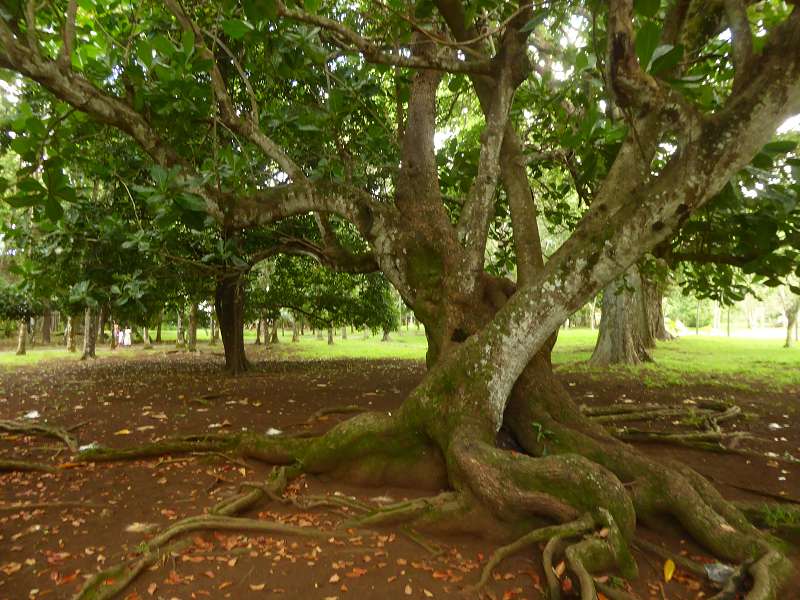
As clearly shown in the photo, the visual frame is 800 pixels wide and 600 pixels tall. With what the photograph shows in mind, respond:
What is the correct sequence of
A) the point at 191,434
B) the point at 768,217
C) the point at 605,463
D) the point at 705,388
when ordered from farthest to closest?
the point at 705,388 < the point at 191,434 < the point at 768,217 < the point at 605,463

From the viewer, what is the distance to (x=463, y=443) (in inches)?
170

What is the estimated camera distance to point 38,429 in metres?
6.62

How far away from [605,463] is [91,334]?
65.0ft

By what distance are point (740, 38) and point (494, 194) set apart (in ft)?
7.57

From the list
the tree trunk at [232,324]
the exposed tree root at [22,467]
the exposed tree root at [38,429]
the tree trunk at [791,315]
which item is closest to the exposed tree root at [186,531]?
the exposed tree root at [22,467]

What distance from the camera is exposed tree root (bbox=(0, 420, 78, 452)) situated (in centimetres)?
632

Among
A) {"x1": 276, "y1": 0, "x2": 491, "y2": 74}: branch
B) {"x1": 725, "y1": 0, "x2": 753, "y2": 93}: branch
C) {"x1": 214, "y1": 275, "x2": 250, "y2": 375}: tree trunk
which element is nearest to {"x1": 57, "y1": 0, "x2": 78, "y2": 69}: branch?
{"x1": 276, "y1": 0, "x2": 491, "y2": 74}: branch

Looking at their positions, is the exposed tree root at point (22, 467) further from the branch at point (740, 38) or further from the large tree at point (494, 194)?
the branch at point (740, 38)

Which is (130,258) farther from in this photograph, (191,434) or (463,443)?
(463,443)

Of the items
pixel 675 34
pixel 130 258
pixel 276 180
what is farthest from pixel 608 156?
pixel 130 258

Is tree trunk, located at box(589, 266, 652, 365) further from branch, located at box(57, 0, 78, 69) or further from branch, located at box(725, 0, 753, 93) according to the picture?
branch, located at box(57, 0, 78, 69)

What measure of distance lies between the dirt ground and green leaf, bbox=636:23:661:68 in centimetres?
347

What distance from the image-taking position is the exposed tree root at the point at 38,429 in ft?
20.7

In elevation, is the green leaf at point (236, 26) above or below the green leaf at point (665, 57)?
above
